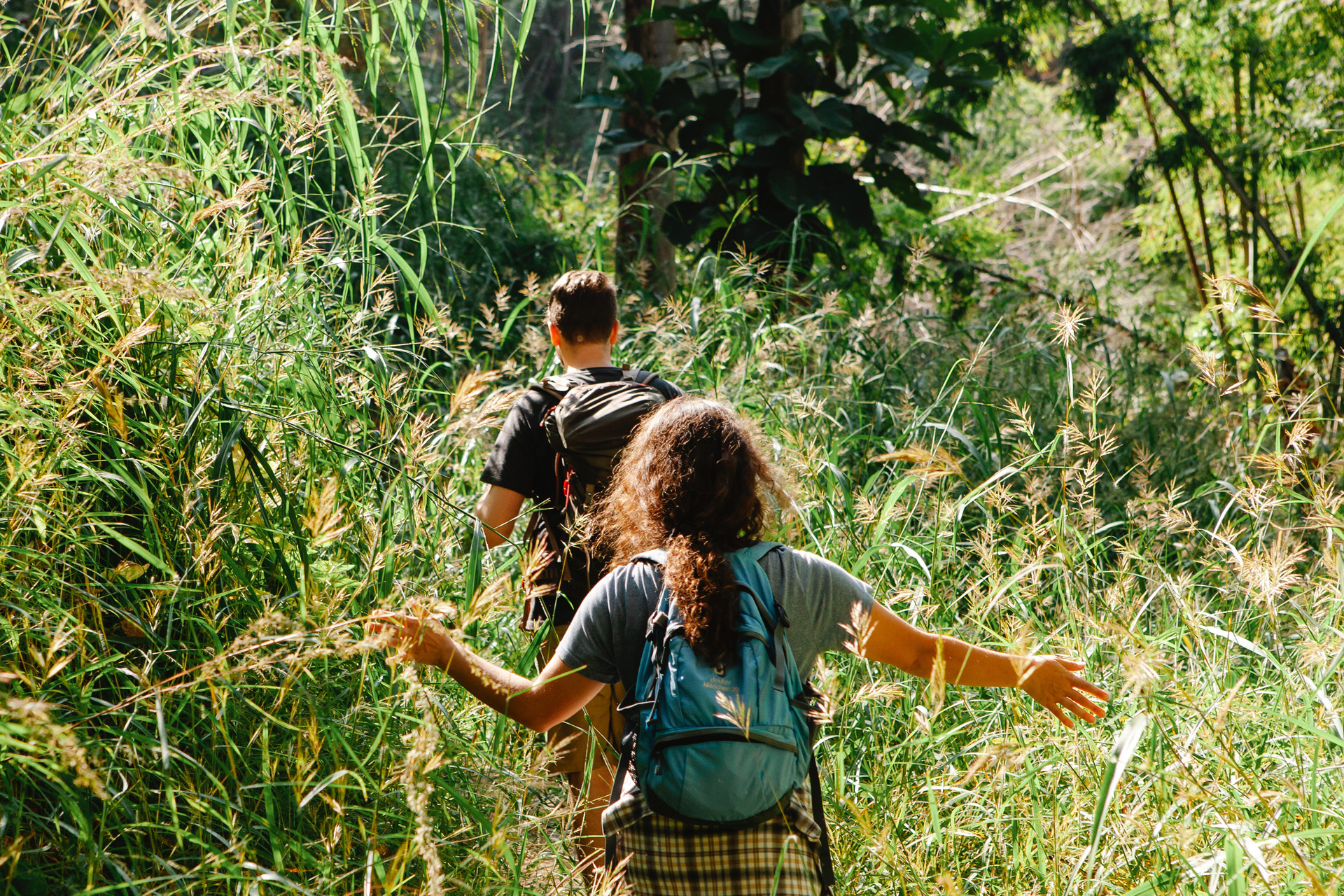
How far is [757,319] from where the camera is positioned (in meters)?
4.50

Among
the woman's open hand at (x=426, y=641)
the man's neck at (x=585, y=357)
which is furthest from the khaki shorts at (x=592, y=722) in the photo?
the woman's open hand at (x=426, y=641)

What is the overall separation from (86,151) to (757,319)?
2.98 m

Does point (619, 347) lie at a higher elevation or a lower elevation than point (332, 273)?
lower

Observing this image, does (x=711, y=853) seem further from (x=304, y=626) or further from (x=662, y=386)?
(x=662, y=386)

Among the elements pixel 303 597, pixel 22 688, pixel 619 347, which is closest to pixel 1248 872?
pixel 303 597

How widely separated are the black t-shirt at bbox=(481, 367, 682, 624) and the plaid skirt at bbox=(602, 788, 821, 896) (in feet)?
3.53

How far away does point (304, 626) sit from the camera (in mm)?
1652

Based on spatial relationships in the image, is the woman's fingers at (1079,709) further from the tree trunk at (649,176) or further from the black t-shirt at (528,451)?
the tree trunk at (649,176)

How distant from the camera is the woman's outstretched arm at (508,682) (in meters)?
1.66

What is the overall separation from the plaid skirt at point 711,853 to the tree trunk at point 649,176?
170 inches

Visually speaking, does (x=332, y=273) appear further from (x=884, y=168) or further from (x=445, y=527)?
(x=884, y=168)

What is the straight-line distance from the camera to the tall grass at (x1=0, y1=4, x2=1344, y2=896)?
1.51 meters

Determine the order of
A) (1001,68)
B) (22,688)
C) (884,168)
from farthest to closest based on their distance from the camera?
1. (1001,68)
2. (884,168)
3. (22,688)

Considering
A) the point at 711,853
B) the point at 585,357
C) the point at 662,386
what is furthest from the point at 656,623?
the point at 585,357
